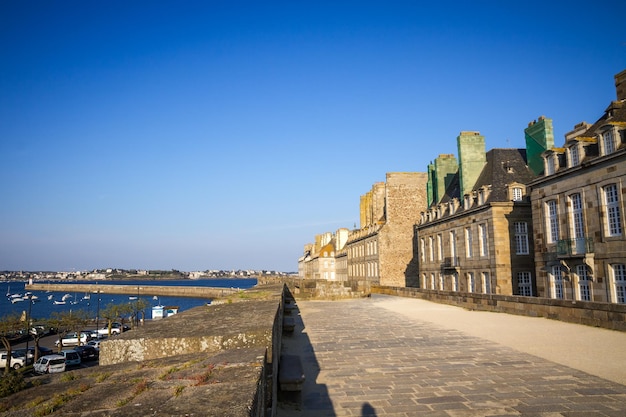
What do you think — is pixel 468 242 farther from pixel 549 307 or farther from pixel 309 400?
pixel 309 400

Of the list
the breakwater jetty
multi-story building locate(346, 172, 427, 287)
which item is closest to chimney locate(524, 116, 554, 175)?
multi-story building locate(346, 172, 427, 287)

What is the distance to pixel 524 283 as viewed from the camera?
27.6 meters

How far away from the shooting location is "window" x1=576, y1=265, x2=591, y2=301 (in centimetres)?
2081

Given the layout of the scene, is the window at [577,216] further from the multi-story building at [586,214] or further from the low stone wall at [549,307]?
the low stone wall at [549,307]

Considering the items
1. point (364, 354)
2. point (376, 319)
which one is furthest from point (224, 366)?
point (376, 319)

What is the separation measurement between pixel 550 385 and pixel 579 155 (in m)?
17.4

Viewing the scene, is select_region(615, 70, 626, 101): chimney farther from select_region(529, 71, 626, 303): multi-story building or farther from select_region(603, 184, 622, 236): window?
select_region(603, 184, 622, 236): window

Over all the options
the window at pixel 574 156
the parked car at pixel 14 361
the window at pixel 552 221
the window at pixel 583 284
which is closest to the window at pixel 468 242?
the window at pixel 552 221

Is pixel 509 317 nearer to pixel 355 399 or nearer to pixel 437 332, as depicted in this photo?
pixel 437 332

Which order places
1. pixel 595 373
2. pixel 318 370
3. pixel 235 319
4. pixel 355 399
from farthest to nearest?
pixel 318 370 < pixel 595 373 < pixel 355 399 < pixel 235 319

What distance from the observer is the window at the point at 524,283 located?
1088 inches

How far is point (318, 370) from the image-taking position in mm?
8820

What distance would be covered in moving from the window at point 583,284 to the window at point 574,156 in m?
5.15

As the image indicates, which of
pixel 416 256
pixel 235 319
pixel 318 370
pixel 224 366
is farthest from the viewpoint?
pixel 416 256
